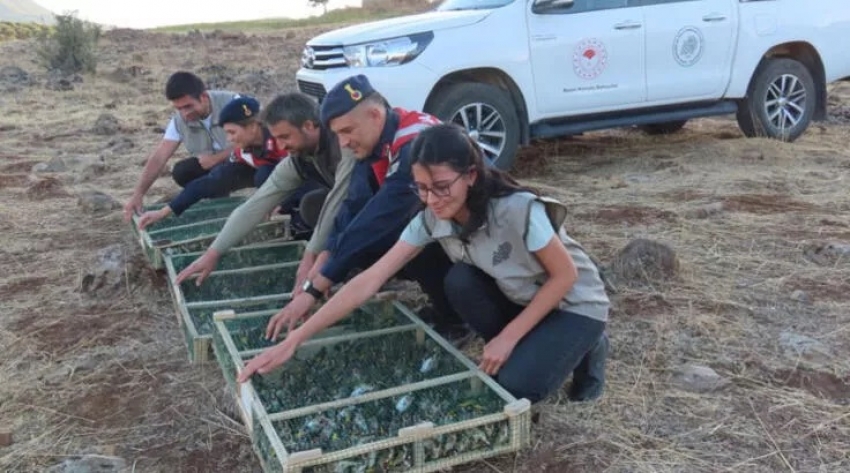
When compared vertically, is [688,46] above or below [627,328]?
above

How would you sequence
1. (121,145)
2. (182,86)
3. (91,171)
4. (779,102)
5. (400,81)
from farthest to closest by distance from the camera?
(121,145)
(779,102)
(91,171)
(400,81)
(182,86)

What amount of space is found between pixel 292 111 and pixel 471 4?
11.4ft

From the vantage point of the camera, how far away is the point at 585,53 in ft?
22.4

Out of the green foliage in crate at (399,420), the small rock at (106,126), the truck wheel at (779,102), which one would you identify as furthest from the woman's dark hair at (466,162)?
the small rock at (106,126)

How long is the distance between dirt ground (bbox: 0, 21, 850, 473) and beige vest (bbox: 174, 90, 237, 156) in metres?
0.76

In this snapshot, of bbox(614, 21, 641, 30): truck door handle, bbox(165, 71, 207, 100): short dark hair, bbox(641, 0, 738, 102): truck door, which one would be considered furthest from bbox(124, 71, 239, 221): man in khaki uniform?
bbox(641, 0, 738, 102): truck door

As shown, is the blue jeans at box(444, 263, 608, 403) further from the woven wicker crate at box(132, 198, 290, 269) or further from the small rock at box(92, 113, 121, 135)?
the small rock at box(92, 113, 121, 135)

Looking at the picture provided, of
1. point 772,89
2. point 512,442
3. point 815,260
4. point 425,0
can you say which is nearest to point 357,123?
point 512,442

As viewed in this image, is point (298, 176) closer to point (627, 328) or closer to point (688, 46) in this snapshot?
point (627, 328)

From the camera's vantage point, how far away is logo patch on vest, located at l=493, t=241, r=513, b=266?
9.72 feet

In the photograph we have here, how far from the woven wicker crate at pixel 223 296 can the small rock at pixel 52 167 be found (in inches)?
167

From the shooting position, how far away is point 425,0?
1368 inches

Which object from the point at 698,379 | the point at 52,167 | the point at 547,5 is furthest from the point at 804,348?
the point at 52,167

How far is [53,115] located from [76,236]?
22.5ft
